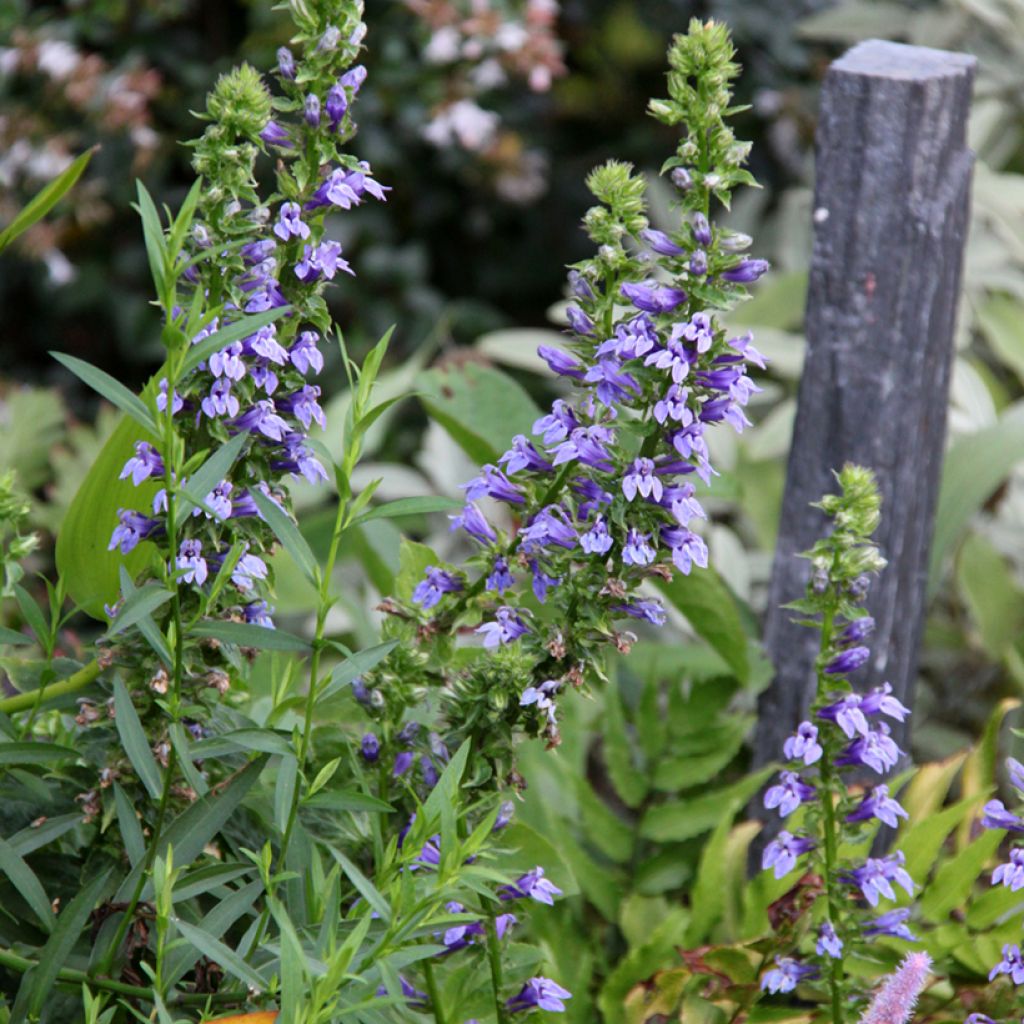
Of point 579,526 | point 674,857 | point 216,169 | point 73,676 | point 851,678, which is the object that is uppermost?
point 216,169

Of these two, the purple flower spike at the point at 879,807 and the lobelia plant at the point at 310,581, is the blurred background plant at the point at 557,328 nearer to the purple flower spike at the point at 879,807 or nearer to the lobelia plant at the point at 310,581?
the purple flower spike at the point at 879,807

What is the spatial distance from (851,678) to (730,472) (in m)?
0.57

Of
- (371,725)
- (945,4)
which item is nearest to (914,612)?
(371,725)

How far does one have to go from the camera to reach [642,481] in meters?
1.02

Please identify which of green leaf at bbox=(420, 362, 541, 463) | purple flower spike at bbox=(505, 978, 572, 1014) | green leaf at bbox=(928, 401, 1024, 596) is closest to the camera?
purple flower spike at bbox=(505, 978, 572, 1014)

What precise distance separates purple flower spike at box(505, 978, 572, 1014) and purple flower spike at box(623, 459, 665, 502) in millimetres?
411

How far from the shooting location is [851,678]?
181 cm

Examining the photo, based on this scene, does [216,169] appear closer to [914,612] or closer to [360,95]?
[914,612]

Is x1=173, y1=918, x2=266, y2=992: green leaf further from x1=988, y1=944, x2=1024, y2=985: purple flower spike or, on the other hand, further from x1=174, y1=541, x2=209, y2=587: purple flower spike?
x1=988, y1=944, x2=1024, y2=985: purple flower spike

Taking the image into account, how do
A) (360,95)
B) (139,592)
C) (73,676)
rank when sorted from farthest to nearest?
(360,95), (73,676), (139,592)

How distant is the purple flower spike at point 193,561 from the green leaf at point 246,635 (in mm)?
41

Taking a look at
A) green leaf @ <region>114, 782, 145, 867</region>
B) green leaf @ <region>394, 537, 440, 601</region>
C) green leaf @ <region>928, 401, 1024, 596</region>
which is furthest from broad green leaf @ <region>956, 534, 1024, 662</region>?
green leaf @ <region>114, 782, 145, 867</region>

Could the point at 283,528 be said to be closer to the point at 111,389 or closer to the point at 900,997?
the point at 111,389

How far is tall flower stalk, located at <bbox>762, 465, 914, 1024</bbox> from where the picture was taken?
1.13 metres
